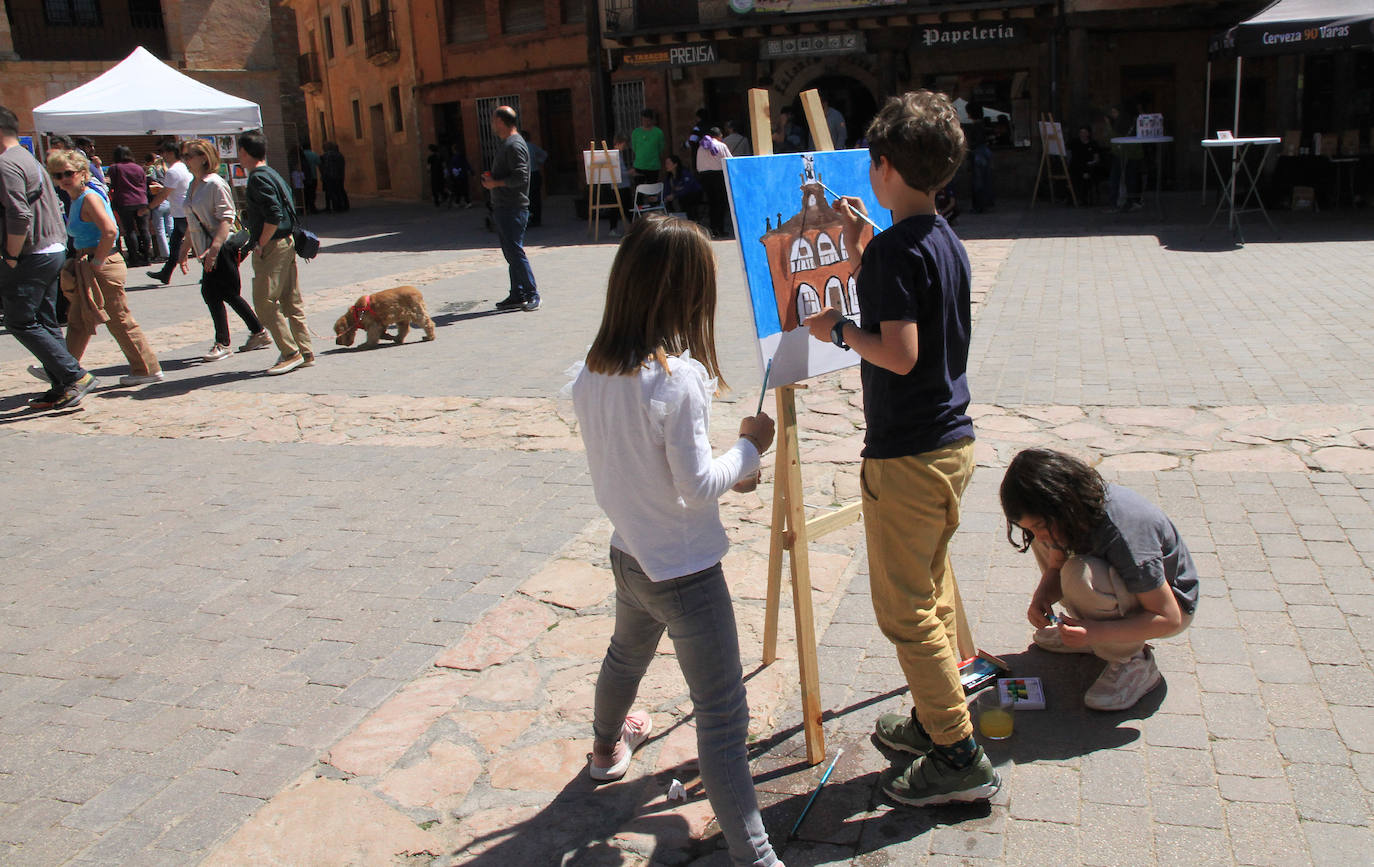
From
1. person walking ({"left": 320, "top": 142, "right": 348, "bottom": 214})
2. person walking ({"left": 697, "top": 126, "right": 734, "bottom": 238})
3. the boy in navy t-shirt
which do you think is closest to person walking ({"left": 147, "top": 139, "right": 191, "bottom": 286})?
person walking ({"left": 697, "top": 126, "right": 734, "bottom": 238})

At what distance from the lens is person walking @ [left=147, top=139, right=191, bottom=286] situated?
12.7m

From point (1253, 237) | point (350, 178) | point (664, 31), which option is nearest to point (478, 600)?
point (1253, 237)

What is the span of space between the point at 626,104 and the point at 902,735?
2164 centimetres

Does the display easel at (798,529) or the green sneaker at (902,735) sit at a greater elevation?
the display easel at (798,529)

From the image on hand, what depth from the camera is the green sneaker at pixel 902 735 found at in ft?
9.07

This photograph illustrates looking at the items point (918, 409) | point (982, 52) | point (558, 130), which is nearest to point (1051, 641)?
point (918, 409)

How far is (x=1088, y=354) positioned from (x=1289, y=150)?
34.7 feet

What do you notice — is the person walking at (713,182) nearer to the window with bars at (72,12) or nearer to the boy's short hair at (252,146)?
the boy's short hair at (252,146)


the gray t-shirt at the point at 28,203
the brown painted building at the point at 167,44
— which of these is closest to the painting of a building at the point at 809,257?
the gray t-shirt at the point at 28,203

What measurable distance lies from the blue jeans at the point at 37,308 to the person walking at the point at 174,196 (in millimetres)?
5101

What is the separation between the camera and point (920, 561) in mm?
2471

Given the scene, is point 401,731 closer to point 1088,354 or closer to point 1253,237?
point 1088,354

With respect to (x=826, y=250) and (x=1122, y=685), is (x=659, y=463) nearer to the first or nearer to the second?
(x=826, y=250)

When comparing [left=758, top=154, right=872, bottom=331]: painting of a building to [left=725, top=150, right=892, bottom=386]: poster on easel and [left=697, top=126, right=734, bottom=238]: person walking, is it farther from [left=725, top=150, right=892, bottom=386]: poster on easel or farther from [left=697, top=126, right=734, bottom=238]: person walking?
[left=697, top=126, right=734, bottom=238]: person walking
